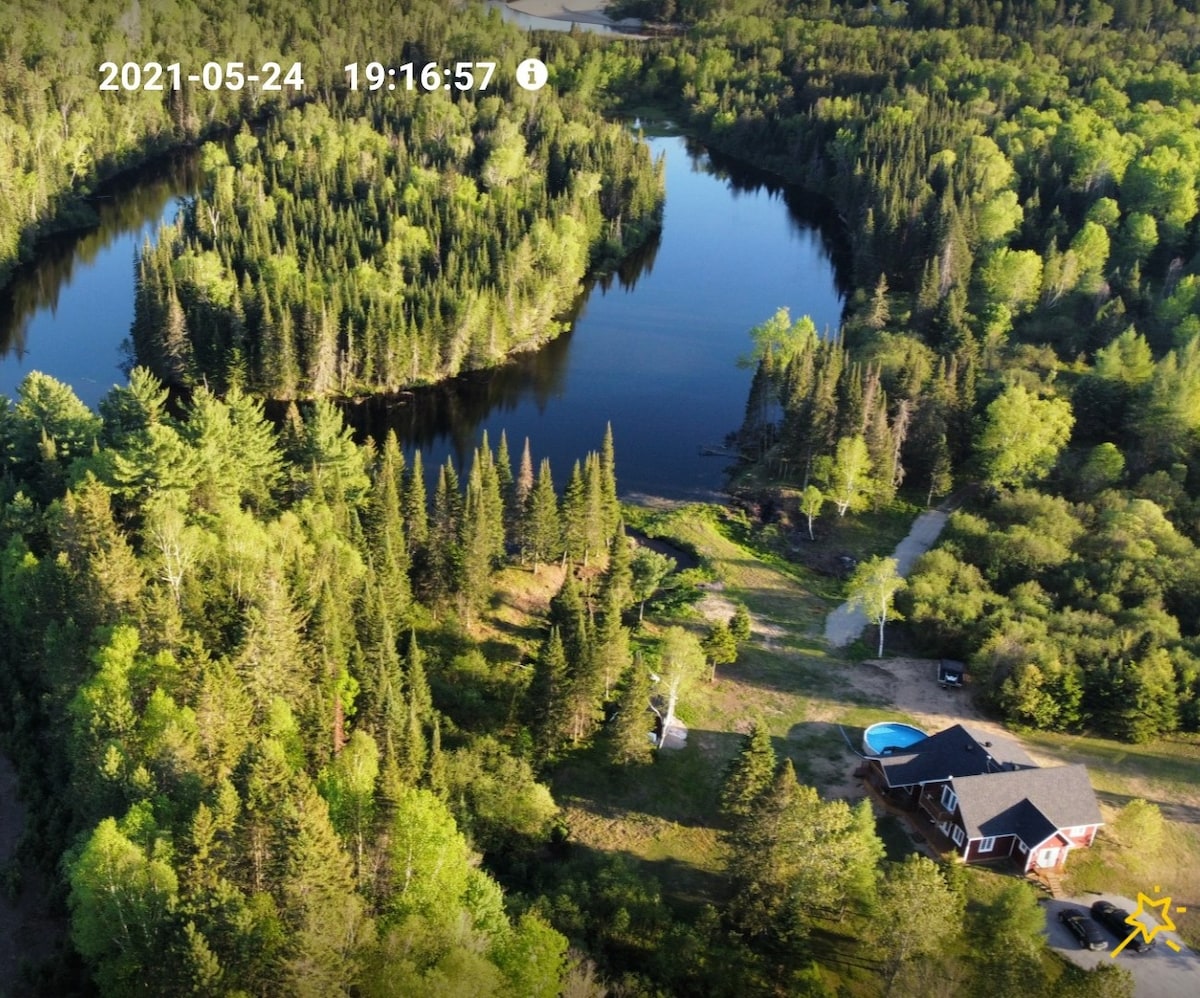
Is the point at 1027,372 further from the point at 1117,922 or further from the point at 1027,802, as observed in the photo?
the point at 1117,922

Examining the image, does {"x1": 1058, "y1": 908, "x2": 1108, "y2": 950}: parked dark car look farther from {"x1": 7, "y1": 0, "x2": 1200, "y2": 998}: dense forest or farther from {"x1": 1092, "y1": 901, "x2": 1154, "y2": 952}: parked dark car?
{"x1": 7, "y1": 0, "x2": 1200, "y2": 998}: dense forest

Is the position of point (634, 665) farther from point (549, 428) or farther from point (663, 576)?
point (549, 428)

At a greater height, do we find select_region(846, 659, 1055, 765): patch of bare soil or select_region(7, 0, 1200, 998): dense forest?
select_region(7, 0, 1200, 998): dense forest

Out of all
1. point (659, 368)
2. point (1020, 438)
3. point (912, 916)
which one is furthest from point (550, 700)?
point (659, 368)

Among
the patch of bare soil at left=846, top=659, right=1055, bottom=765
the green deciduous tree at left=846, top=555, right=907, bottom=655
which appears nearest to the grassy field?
the patch of bare soil at left=846, top=659, right=1055, bottom=765

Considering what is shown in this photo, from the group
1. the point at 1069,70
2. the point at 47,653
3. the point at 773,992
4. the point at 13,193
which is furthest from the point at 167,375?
the point at 1069,70

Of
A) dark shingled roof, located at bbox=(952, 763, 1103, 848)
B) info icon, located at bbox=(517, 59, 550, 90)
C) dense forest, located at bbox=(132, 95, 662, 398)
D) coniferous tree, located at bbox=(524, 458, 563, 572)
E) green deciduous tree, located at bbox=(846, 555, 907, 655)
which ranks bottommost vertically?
dark shingled roof, located at bbox=(952, 763, 1103, 848)

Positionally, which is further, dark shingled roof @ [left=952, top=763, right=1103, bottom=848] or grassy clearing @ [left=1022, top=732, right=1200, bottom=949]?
dark shingled roof @ [left=952, top=763, right=1103, bottom=848]
